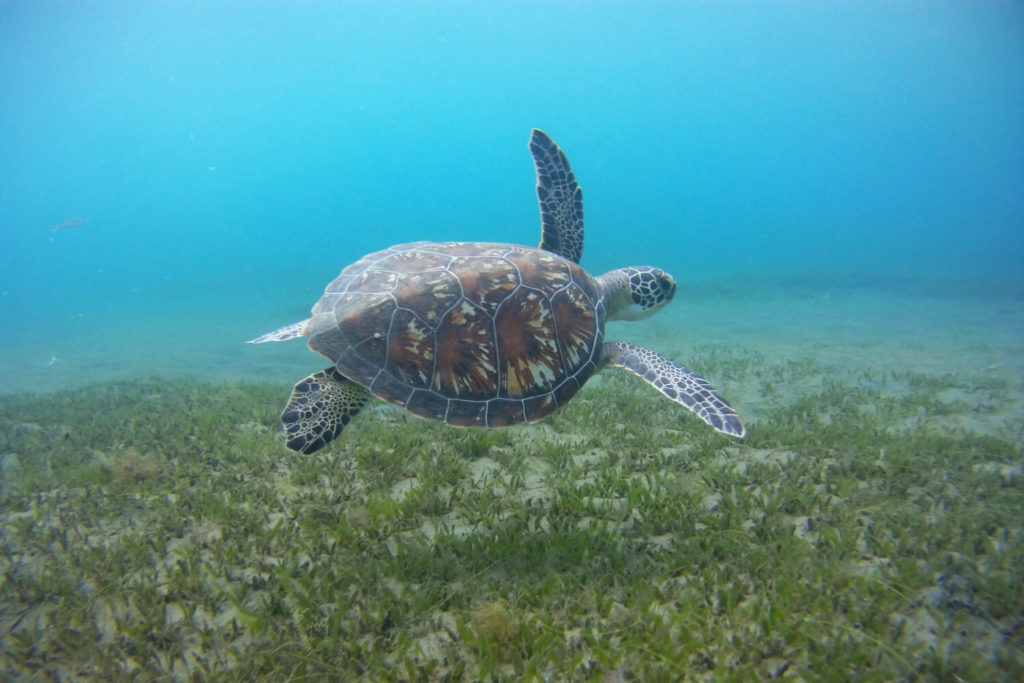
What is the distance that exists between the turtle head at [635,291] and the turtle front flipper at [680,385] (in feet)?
3.06

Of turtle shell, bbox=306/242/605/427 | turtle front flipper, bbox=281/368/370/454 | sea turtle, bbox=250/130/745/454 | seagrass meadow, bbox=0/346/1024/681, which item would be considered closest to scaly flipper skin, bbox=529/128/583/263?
sea turtle, bbox=250/130/745/454

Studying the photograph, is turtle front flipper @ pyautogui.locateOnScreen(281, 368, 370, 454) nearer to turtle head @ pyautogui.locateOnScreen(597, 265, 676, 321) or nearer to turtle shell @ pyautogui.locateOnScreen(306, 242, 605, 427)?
turtle shell @ pyautogui.locateOnScreen(306, 242, 605, 427)

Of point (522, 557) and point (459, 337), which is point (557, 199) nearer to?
point (459, 337)

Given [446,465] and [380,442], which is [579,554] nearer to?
[446,465]

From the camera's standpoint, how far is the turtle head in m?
5.18

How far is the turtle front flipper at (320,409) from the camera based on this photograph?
3098 millimetres

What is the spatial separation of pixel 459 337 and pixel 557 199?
9.87ft

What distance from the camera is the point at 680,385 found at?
375 centimetres

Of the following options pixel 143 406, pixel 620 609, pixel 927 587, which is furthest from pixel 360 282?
pixel 143 406

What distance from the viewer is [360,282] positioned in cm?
376

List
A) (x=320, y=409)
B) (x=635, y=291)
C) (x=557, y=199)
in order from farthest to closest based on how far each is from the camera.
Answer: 1. (x=557, y=199)
2. (x=635, y=291)
3. (x=320, y=409)

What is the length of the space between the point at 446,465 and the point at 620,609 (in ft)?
6.41

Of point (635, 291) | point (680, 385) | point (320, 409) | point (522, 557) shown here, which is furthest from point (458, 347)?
point (635, 291)

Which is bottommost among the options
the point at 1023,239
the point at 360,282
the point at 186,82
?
the point at 360,282
